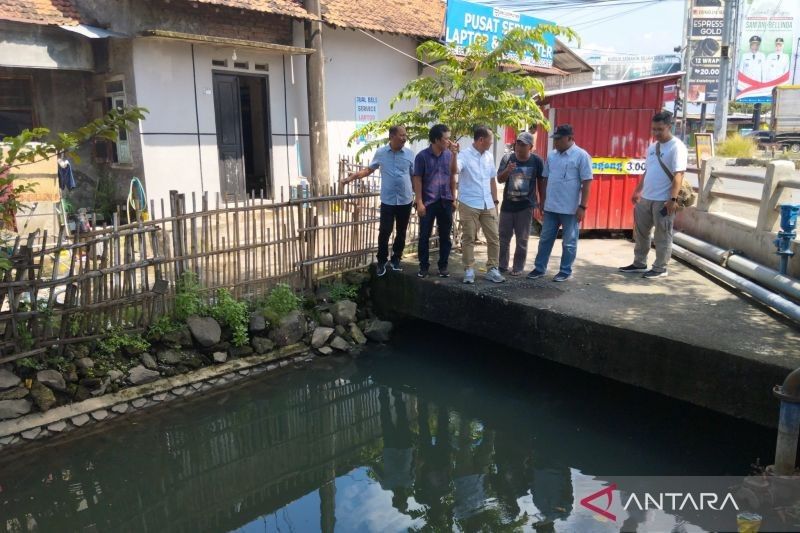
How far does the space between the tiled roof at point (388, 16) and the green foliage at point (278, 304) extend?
598 centimetres

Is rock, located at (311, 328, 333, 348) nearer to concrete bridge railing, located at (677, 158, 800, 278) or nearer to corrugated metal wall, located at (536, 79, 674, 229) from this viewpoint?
corrugated metal wall, located at (536, 79, 674, 229)

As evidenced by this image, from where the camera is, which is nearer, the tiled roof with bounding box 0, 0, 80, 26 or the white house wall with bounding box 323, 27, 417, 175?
the tiled roof with bounding box 0, 0, 80, 26

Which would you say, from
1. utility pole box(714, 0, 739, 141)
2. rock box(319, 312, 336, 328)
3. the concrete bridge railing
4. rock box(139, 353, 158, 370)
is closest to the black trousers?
rock box(319, 312, 336, 328)

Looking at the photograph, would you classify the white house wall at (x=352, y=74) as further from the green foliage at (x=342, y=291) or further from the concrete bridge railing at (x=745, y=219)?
the concrete bridge railing at (x=745, y=219)

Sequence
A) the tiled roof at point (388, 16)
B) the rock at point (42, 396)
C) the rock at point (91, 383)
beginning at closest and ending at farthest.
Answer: the rock at point (42, 396) → the rock at point (91, 383) → the tiled roof at point (388, 16)

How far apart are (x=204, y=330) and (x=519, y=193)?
3458 millimetres

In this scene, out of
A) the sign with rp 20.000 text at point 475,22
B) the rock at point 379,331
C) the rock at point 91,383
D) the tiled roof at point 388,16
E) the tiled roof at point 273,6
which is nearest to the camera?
the rock at point 91,383

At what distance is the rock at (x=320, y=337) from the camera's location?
6.51 meters

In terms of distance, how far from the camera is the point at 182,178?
970 centimetres

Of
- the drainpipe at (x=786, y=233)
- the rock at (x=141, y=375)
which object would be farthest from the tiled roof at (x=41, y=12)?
the drainpipe at (x=786, y=233)

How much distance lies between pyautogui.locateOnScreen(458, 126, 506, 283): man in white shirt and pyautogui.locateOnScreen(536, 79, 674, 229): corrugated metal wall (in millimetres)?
2692

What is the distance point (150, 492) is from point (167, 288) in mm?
1961

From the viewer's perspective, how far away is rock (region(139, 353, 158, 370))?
551 centimetres

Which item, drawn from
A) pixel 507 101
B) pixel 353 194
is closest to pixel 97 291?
Result: pixel 353 194
